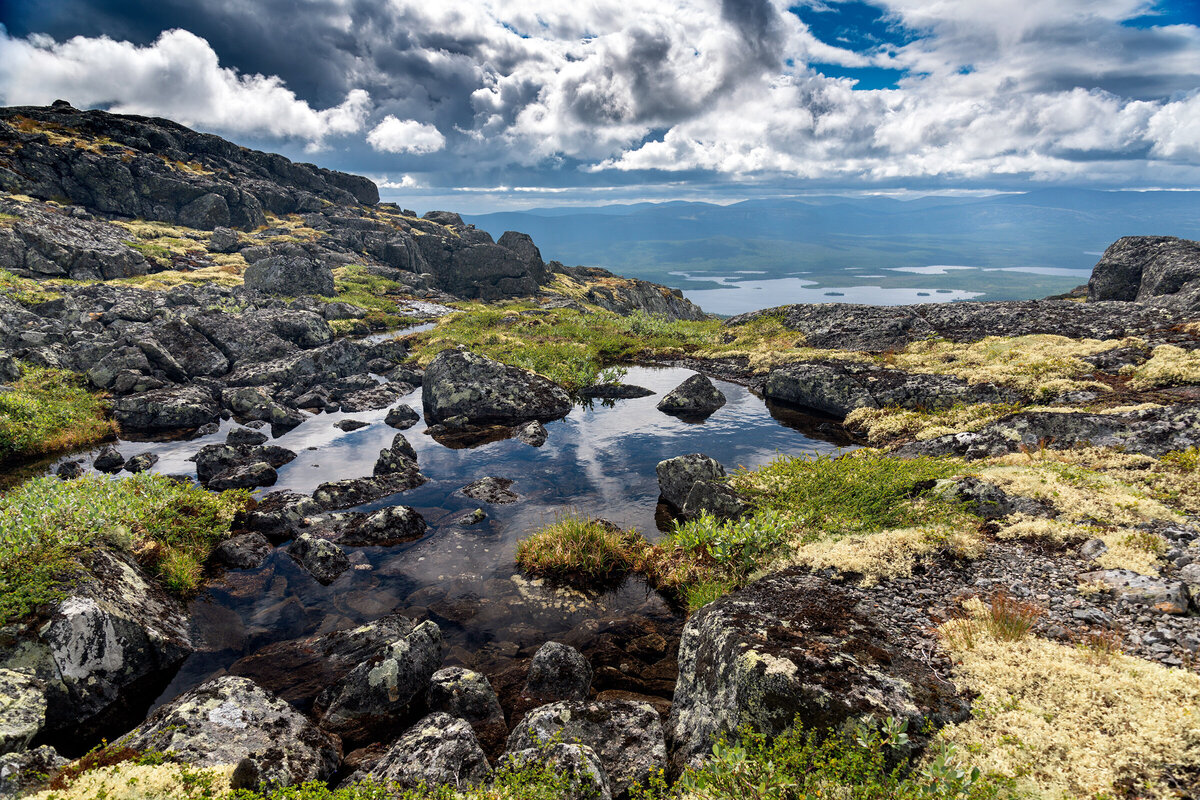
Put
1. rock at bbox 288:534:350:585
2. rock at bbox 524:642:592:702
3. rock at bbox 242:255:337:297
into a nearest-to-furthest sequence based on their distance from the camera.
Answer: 1. rock at bbox 524:642:592:702
2. rock at bbox 288:534:350:585
3. rock at bbox 242:255:337:297

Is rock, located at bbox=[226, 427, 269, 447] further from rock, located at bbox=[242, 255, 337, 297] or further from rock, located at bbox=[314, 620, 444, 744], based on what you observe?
rock, located at bbox=[242, 255, 337, 297]

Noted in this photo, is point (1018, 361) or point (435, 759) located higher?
point (1018, 361)

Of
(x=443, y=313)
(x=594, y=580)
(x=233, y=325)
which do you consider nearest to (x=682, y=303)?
(x=443, y=313)

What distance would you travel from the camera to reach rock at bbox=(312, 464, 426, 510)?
17672 mm

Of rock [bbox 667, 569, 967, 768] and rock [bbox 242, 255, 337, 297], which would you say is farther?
rock [bbox 242, 255, 337, 297]

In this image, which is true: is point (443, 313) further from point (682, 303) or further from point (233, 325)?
point (682, 303)

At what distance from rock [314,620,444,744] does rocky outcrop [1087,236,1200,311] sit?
1813 inches

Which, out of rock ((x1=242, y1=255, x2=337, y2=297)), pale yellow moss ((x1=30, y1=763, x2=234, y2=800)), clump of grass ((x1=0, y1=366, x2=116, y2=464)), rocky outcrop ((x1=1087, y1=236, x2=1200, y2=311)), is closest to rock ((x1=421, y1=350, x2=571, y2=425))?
clump of grass ((x1=0, y1=366, x2=116, y2=464))

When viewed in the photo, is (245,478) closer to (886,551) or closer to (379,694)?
(379,694)

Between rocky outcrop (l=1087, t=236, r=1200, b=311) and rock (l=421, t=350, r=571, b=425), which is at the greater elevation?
rocky outcrop (l=1087, t=236, r=1200, b=311)

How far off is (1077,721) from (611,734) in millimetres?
6309

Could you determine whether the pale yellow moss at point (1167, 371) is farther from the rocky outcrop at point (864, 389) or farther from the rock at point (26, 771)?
the rock at point (26, 771)

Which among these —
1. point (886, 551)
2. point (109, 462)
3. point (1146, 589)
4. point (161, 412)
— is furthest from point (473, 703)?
point (161, 412)

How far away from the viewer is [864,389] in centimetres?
2736
